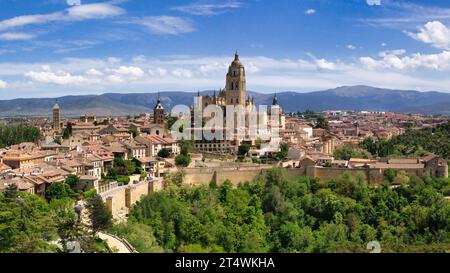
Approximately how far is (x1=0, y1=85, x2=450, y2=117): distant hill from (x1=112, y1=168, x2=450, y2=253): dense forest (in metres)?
55.5

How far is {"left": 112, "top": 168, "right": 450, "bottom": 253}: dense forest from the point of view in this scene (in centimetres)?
977

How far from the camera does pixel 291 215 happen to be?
38.9 feet

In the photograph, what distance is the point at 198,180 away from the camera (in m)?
13.6

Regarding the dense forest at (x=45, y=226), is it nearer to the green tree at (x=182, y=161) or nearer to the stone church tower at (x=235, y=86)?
the green tree at (x=182, y=161)

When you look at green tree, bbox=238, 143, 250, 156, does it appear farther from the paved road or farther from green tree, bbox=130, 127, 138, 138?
the paved road

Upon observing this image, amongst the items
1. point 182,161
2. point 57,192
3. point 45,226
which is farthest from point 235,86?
point 45,226

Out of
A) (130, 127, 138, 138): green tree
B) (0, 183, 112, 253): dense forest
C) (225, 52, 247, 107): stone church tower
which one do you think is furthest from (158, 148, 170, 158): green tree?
(0, 183, 112, 253): dense forest

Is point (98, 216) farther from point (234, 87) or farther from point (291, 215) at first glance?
point (234, 87)

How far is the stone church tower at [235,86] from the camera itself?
77.6ft
